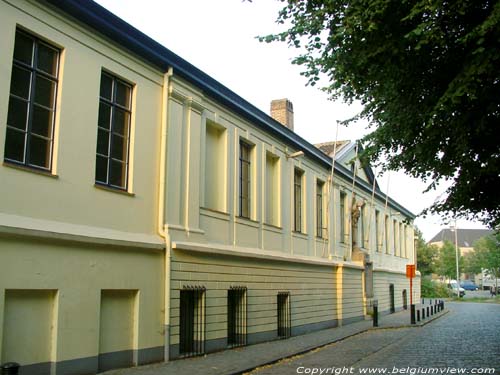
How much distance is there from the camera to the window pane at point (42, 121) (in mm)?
→ 9591

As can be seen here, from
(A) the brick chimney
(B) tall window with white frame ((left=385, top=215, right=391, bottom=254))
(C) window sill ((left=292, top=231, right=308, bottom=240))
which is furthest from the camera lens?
(B) tall window with white frame ((left=385, top=215, right=391, bottom=254))

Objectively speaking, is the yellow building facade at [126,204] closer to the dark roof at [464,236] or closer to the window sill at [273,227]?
the window sill at [273,227]

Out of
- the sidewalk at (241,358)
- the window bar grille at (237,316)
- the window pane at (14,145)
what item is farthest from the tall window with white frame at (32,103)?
the window bar grille at (237,316)

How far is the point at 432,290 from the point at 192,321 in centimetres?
4946

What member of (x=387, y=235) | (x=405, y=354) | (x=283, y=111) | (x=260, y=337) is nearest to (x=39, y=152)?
(x=260, y=337)

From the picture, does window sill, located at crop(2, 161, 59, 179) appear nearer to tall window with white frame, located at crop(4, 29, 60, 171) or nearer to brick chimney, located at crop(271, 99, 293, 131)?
tall window with white frame, located at crop(4, 29, 60, 171)

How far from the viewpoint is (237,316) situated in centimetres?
1553

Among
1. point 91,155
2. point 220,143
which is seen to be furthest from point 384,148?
point 91,155

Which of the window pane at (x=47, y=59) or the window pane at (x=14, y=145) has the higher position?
the window pane at (x=47, y=59)

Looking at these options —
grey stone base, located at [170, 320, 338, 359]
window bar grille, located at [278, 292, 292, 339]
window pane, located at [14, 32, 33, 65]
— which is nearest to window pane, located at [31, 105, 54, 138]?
window pane, located at [14, 32, 33, 65]

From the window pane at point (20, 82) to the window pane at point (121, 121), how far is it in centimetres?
234

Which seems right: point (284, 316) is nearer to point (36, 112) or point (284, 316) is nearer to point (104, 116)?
point (104, 116)

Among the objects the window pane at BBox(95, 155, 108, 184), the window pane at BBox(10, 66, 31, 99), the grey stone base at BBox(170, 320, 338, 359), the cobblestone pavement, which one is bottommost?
the cobblestone pavement

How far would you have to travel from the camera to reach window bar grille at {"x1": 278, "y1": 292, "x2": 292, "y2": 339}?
18.1 m
